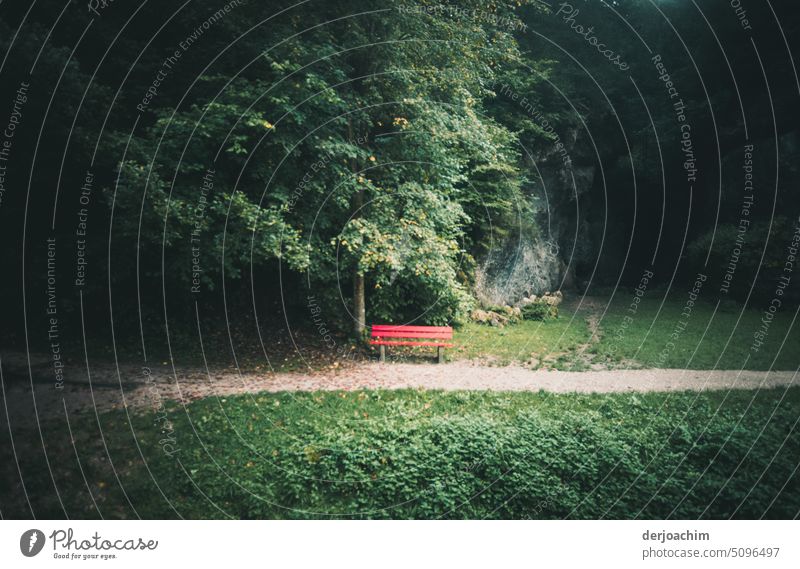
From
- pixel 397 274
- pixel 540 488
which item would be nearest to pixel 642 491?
pixel 540 488

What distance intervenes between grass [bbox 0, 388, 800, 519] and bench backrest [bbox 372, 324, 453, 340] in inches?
156

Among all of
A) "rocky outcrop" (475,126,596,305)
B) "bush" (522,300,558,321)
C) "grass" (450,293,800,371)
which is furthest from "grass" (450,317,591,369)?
"rocky outcrop" (475,126,596,305)

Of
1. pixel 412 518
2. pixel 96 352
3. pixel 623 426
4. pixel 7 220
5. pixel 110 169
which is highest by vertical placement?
pixel 110 169

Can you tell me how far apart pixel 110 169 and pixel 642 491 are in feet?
47.0

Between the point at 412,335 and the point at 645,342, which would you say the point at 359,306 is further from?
the point at 645,342

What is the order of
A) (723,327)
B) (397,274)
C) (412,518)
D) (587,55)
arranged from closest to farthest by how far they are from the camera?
1. (412,518)
2. (397,274)
3. (723,327)
4. (587,55)

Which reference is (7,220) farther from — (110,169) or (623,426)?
(623,426)

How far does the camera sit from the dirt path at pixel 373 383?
8938mm

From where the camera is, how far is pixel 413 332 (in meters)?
12.2

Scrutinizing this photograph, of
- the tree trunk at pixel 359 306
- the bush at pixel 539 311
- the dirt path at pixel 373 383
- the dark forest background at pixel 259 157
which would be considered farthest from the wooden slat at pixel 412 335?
the bush at pixel 539 311

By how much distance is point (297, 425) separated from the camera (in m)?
7.97
